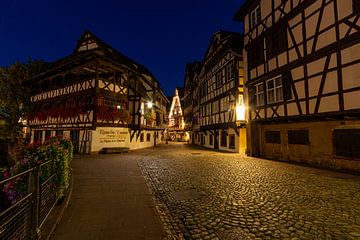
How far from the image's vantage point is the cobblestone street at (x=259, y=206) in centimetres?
389

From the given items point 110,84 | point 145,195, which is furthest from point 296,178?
point 110,84

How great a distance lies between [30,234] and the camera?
3.22 metres

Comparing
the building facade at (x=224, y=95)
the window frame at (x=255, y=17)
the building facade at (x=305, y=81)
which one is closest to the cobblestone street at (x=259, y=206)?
the building facade at (x=305, y=81)

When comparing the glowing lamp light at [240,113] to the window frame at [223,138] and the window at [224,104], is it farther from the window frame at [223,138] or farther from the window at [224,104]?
the window frame at [223,138]

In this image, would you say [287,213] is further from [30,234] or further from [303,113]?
[303,113]

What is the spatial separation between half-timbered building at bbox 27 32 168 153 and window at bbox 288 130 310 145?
15.0 meters

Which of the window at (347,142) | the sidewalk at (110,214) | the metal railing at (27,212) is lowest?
the sidewalk at (110,214)

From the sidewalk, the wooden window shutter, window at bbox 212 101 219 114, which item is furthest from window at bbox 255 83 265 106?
the sidewalk

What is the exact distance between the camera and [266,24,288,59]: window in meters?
12.9

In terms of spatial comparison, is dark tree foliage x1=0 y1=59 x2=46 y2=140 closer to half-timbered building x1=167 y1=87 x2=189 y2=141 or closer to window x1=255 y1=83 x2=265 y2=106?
window x1=255 y1=83 x2=265 y2=106

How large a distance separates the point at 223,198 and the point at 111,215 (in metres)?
3.21

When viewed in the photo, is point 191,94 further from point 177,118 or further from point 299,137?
point 299,137

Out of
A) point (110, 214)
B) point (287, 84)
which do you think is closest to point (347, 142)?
point (287, 84)

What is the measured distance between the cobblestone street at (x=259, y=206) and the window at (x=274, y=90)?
6.46 meters
